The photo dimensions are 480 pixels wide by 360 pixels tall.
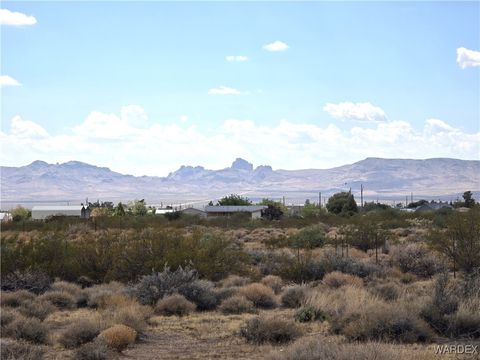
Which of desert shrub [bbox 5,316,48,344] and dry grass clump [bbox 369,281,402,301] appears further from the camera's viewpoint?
dry grass clump [bbox 369,281,402,301]

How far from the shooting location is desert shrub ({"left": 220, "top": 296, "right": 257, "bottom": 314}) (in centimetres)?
1652

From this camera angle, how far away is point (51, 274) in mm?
21250

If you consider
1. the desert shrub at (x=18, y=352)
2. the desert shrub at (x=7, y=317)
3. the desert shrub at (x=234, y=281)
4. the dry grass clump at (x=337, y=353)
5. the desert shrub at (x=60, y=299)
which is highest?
the dry grass clump at (x=337, y=353)

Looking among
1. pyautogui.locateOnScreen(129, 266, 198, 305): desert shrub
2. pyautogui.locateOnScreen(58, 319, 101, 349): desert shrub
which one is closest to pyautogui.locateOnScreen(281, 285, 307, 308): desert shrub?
pyautogui.locateOnScreen(129, 266, 198, 305): desert shrub

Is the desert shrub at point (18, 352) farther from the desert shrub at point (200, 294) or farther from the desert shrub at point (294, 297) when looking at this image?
the desert shrub at point (294, 297)

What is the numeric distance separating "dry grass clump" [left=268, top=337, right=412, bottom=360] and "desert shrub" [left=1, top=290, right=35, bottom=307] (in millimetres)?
9037

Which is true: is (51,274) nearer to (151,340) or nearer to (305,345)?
(151,340)

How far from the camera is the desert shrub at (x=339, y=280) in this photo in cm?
1889

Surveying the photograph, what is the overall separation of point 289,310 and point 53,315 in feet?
18.9

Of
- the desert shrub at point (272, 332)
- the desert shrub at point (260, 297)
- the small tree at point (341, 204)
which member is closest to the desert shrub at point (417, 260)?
the desert shrub at point (260, 297)

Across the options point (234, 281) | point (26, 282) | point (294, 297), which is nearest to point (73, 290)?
point (26, 282)

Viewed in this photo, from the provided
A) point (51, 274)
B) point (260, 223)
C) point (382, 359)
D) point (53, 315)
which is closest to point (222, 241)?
point (51, 274)

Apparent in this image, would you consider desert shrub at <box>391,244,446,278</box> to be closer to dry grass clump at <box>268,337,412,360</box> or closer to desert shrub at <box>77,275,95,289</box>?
desert shrub at <box>77,275,95,289</box>

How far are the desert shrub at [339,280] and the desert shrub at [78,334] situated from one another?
8.32 m
